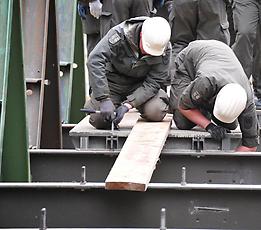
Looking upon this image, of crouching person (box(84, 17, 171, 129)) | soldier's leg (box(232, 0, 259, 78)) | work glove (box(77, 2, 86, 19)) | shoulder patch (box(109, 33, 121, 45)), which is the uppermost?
work glove (box(77, 2, 86, 19))

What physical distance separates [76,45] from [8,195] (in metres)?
3.67

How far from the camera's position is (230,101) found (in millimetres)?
5938

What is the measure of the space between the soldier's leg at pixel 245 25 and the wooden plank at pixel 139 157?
67.6 inches

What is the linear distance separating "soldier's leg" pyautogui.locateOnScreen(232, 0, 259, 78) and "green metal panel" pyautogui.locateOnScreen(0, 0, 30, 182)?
120 inches

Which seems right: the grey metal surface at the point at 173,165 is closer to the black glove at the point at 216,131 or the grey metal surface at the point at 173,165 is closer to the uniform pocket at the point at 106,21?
the black glove at the point at 216,131

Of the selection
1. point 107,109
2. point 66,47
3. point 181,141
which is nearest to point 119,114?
point 107,109

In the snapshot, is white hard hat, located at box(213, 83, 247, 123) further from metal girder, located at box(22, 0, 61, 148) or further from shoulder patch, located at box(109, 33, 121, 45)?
metal girder, located at box(22, 0, 61, 148)

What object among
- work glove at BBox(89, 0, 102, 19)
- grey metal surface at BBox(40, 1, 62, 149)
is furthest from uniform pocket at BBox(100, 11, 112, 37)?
grey metal surface at BBox(40, 1, 62, 149)

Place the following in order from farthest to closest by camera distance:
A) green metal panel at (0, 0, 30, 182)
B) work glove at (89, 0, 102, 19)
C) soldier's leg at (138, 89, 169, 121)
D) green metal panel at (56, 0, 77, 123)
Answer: work glove at (89, 0, 102, 19), green metal panel at (56, 0, 77, 123), soldier's leg at (138, 89, 169, 121), green metal panel at (0, 0, 30, 182)

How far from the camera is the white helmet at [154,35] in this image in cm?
622

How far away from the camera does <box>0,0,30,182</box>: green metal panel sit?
19.0 feet

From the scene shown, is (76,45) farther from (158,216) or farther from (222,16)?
(158,216)

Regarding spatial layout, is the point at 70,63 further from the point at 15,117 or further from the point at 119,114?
the point at 15,117

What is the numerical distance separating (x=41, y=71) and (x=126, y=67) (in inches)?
27.8
